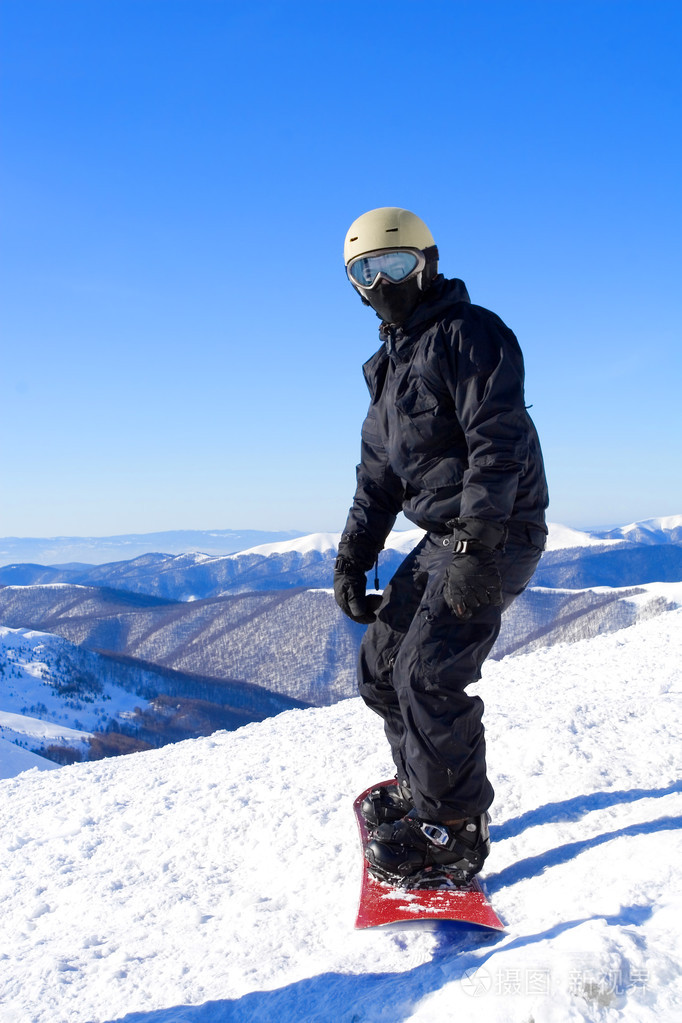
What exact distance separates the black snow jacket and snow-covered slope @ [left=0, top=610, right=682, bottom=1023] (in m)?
1.77

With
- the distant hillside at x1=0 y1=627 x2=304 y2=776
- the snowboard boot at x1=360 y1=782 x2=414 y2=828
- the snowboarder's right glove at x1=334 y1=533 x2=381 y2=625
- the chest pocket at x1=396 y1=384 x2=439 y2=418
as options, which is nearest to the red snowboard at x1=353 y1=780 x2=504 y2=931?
the snowboard boot at x1=360 y1=782 x2=414 y2=828

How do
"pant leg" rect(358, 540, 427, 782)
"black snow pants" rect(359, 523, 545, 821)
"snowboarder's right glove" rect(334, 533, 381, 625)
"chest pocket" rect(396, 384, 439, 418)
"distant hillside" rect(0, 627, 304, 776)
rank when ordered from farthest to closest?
"distant hillside" rect(0, 627, 304, 776)
"snowboarder's right glove" rect(334, 533, 381, 625)
"pant leg" rect(358, 540, 427, 782)
"chest pocket" rect(396, 384, 439, 418)
"black snow pants" rect(359, 523, 545, 821)

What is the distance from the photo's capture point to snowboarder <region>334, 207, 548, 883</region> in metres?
3.51

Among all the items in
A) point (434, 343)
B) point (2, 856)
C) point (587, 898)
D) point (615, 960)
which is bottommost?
point (2, 856)

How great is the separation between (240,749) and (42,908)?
2788 mm

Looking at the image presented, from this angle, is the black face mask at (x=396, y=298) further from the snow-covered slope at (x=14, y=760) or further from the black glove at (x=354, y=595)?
the snow-covered slope at (x=14, y=760)

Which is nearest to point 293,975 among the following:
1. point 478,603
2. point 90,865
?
point 478,603

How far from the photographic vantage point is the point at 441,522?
13.0 ft

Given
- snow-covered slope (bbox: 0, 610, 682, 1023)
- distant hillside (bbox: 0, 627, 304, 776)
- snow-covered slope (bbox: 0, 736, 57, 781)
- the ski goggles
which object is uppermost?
the ski goggles

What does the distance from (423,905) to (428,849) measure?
1.26ft

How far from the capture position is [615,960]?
2.15 m

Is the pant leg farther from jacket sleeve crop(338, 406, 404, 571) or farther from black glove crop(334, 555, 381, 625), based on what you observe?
jacket sleeve crop(338, 406, 404, 571)

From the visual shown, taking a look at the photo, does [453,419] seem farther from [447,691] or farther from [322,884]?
[322,884]

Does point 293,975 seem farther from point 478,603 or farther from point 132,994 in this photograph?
point 478,603
